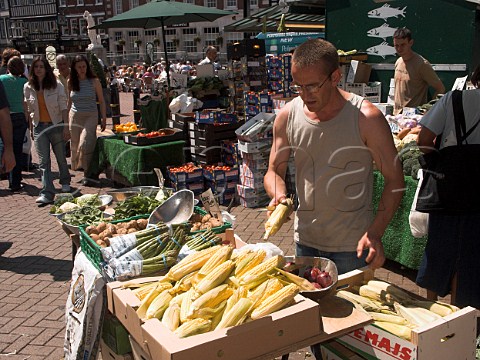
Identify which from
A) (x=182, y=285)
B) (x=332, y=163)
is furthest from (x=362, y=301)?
(x=182, y=285)

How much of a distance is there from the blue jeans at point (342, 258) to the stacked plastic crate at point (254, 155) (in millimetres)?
4598

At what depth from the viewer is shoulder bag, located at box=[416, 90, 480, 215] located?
350 cm

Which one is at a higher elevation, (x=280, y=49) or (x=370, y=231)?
(x=280, y=49)

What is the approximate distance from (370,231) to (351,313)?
435mm

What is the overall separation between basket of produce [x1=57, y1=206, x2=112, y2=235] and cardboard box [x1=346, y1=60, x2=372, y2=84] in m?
5.11

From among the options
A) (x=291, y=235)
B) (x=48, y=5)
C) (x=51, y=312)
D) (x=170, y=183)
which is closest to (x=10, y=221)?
(x=170, y=183)

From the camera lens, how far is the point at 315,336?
2.39 meters

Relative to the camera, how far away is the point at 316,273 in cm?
272

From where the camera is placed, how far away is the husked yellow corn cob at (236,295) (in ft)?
7.70

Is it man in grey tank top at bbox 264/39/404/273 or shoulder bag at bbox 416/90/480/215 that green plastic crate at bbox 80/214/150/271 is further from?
shoulder bag at bbox 416/90/480/215

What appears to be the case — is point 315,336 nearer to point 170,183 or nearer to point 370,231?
point 370,231

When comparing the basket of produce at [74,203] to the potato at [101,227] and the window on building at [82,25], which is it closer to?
the potato at [101,227]

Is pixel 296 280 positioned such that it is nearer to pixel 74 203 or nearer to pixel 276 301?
pixel 276 301

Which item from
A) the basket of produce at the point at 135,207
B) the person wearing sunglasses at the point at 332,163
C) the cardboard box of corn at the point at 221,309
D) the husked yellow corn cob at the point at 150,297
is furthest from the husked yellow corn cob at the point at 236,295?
the basket of produce at the point at 135,207
